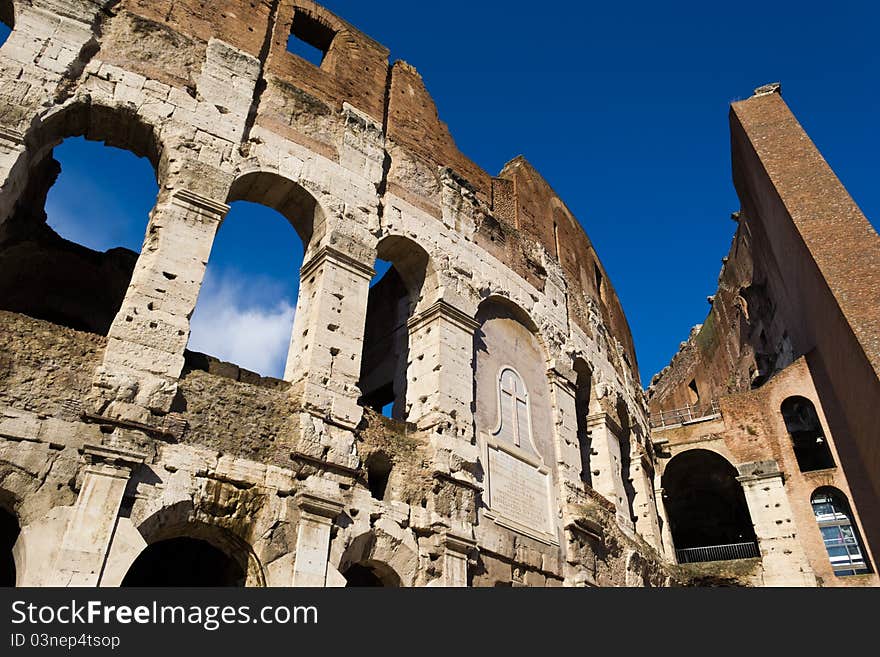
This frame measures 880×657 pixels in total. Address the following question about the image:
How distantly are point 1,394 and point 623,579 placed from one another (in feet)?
33.7

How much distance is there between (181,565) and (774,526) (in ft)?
44.9

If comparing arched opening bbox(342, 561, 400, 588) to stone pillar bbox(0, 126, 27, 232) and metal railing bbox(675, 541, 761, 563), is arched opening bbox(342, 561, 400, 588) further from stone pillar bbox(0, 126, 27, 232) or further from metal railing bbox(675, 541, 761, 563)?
metal railing bbox(675, 541, 761, 563)

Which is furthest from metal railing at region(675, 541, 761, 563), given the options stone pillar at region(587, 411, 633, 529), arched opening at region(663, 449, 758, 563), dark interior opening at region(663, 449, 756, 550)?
stone pillar at region(587, 411, 633, 529)

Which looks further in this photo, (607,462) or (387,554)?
(607,462)

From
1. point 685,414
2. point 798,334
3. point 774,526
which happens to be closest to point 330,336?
point 774,526

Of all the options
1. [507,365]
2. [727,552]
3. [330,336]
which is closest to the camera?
[330,336]

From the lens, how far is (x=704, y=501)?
20.8 m

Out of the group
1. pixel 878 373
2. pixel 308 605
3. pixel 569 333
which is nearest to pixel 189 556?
pixel 308 605

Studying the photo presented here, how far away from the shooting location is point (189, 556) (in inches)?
332

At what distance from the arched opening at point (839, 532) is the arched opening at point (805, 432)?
6.17 feet

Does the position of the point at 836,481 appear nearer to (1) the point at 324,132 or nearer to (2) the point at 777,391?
(2) the point at 777,391

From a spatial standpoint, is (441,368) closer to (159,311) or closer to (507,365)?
(507,365)

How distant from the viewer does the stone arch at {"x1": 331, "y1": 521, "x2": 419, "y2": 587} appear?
24.9 ft

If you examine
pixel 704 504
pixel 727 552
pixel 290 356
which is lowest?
pixel 290 356
